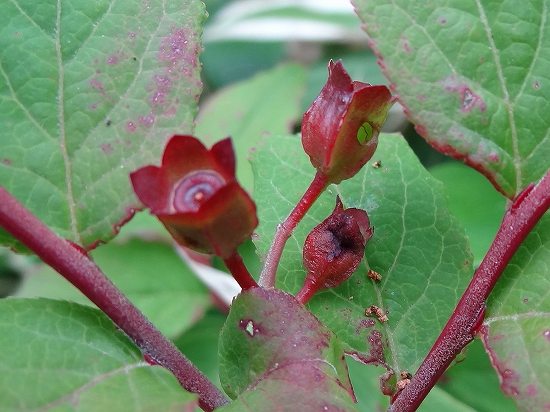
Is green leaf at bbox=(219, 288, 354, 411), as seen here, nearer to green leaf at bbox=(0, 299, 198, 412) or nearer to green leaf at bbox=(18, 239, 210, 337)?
green leaf at bbox=(0, 299, 198, 412)

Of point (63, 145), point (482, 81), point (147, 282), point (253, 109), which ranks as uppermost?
point (482, 81)

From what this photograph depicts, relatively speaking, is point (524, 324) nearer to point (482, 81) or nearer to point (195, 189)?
point (482, 81)

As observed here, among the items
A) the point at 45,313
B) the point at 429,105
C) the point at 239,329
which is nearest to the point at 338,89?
the point at 429,105

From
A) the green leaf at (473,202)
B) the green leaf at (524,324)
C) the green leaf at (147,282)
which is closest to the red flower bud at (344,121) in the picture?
the green leaf at (524,324)

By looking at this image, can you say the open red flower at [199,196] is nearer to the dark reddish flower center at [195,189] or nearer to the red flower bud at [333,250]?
the dark reddish flower center at [195,189]

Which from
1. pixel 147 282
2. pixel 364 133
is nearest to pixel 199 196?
A: pixel 364 133

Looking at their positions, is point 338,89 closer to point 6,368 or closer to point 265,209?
point 265,209

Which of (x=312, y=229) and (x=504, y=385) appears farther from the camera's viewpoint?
(x=312, y=229)
